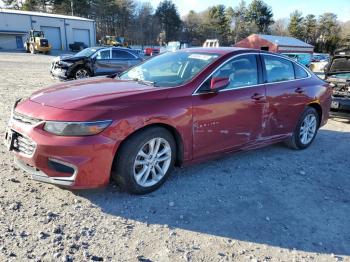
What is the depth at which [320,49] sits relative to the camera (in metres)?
75.6

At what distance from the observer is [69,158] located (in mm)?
3354

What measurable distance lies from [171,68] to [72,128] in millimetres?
1789

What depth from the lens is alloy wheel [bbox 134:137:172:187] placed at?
3.85m

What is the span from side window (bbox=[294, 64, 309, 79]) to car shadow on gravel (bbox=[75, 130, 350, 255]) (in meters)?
1.44

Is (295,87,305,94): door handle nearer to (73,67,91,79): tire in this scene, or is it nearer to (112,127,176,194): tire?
(112,127,176,194): tire

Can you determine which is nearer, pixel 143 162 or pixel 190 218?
pixel 190 218

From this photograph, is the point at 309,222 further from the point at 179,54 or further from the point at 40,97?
the point at 40,97

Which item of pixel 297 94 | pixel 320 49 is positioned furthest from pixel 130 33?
pixel 297 94

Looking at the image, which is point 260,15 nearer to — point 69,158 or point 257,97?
point 257,97

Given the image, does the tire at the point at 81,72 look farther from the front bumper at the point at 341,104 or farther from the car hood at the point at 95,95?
the car hood at the point at 95,95

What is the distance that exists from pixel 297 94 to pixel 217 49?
157 cm

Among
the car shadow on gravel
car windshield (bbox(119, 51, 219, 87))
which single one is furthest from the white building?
the car shadow on gravel

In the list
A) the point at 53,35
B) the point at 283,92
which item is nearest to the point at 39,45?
the point at 53,35

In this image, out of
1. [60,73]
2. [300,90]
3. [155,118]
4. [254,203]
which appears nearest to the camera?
[155,118]
